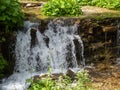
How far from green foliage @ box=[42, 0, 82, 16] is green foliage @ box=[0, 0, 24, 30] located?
1426 millimetres

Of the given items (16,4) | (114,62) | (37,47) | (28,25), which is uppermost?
(16,4)

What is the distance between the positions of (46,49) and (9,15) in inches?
59.8

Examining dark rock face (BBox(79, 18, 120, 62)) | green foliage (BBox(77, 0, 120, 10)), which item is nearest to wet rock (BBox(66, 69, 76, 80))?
dark rock face (BBox(79, 18, 120, 62))

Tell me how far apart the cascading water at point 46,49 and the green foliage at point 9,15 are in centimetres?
41

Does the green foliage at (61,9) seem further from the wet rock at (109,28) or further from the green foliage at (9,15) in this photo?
the green foliage at (9,15)

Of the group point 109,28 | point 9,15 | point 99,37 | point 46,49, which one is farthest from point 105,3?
point 9,15

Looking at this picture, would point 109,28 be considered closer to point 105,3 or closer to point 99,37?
point 99,37

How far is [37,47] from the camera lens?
32.9 feet

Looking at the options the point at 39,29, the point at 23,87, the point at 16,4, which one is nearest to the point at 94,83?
the point at 23,87

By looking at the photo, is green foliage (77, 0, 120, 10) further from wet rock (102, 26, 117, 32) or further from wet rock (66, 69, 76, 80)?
wet rock (66, 69, 76, 80)

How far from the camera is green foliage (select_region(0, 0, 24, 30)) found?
9.14m

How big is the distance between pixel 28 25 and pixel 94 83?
2574 mm

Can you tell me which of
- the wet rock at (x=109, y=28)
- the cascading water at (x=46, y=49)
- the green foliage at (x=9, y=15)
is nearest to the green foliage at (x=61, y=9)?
the cascading water at (x=46, y=49)

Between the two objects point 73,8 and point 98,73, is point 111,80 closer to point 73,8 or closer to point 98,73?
point 98,73
